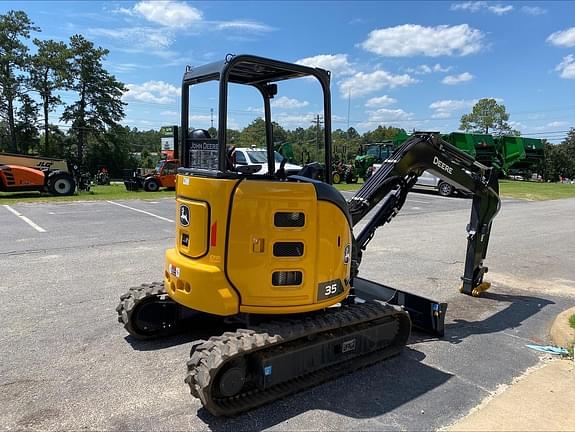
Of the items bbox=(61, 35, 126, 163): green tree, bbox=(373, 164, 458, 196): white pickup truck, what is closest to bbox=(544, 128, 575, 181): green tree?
bbox=(373, 164, 458, 196): white pickup truck

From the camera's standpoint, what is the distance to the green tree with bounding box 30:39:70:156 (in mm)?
53438

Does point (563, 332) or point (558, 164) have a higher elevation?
point (558, 164)

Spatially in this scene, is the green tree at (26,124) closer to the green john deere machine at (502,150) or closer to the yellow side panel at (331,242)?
the green john deere machine at (502,150)

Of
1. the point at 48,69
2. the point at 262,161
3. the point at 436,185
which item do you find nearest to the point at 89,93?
the point at 48,69

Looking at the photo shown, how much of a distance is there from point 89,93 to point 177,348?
5825cm

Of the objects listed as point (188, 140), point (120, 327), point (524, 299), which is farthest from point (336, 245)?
point (524, 299)

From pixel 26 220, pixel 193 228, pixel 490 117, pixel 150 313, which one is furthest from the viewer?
pixel 490 117

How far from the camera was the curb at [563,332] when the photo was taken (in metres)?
5.22

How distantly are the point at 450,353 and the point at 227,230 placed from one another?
9.19 ft

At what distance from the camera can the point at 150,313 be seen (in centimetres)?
497

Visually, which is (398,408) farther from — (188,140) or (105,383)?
(188,140)

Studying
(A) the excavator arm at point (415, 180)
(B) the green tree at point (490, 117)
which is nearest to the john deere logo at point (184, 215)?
(A) the excavator arm at point (415, 180)

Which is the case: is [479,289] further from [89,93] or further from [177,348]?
[89,93]

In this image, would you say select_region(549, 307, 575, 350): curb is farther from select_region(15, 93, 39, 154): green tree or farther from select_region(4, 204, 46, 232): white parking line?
select_region(15, 93, 39, 154): green tree
